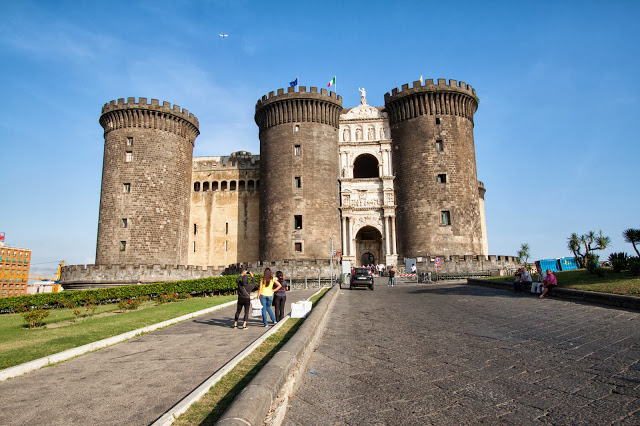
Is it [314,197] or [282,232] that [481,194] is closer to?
[314,197]

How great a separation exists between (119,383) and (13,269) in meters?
110

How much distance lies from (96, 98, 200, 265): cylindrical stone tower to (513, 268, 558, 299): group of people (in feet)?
88.2

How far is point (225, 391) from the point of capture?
439 cm

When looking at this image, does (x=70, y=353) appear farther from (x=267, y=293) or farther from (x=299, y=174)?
(x=299, y=174)

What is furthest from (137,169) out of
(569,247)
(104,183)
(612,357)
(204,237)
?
(569,247)

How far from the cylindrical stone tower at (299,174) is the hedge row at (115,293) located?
12.4 metres

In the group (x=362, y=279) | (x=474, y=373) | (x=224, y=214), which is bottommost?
(x=474, y=373)

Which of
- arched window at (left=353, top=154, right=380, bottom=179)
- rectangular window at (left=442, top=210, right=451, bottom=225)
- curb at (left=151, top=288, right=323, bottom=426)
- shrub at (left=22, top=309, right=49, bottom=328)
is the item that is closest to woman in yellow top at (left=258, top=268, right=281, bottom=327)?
curb at (left=151, top=288, right=323, bottom=426)

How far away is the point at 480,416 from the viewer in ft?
12.6

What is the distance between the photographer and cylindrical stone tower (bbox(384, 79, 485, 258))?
35.5 meters

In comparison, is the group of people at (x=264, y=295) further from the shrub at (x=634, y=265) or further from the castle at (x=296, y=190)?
the castle at (x=296, y=190)

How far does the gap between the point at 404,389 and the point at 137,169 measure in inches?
1388

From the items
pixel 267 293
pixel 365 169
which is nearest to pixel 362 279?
pixel 267 293

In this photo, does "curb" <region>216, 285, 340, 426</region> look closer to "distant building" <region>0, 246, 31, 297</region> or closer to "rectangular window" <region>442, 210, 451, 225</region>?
"rectangular window" <region>442, 210, 451, 225</region>
